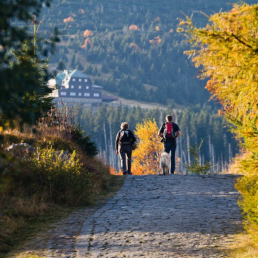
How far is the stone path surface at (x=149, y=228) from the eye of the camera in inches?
256

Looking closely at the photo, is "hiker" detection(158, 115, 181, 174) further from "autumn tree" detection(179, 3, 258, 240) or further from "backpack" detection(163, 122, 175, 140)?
"autumn tree" detection(179, 3, 258, 240)

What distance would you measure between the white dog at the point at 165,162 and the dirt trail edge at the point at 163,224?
272 cm

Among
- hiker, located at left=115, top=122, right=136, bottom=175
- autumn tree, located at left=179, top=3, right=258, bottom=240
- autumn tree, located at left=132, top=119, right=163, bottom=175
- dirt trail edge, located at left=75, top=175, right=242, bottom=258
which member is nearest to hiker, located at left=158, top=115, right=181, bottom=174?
hiker, located at left=115, top=122, right=136, bottom=175

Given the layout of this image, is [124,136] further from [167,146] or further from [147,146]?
[147,146]

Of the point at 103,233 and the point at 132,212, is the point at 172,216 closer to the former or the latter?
the point at 132,212

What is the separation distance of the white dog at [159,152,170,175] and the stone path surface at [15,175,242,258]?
3.42 metres

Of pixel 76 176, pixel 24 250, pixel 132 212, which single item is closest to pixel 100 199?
pixel 76 176

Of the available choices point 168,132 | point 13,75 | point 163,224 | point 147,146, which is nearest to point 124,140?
Result: point 168,132

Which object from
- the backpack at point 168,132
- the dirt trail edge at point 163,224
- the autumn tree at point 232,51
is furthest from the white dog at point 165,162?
the autumn tree at point 232,51

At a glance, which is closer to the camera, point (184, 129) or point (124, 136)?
point (124, 136)

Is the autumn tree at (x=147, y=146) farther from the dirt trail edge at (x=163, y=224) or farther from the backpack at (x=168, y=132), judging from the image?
the dirt trail edge at (x=163, y=224)

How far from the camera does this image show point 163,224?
8.02 m

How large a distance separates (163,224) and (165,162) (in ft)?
25.1

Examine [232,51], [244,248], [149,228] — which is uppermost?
[232,51]
